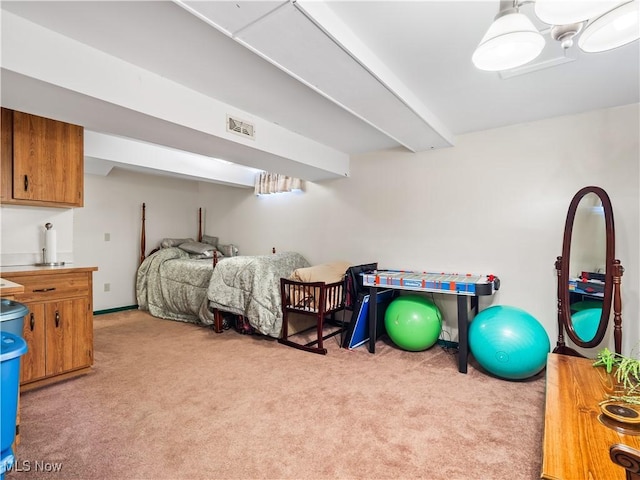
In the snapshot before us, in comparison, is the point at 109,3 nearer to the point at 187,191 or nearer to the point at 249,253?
the point at 249,253

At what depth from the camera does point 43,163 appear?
258 cm

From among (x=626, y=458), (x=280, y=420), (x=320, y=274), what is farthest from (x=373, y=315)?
(x=626, y=458)

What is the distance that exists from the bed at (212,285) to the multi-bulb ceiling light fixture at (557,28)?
2.91 meters

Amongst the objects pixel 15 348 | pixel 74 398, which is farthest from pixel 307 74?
pixel 74 398

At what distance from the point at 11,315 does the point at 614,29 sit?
9.23 feet

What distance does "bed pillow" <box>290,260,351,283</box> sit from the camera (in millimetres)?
3398

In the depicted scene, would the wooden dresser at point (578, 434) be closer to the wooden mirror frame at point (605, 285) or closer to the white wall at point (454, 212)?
the wooden mirror frame at point (605, 285)

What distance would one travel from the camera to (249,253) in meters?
5.42

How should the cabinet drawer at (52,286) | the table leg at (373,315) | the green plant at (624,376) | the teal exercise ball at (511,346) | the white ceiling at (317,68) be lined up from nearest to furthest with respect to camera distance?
the green plant at (624,376) < the white ceiling at (317,68) < the cabinet drawer at (52,286) < the teal exercise ball at (511,346) < the table leg at (373,315)

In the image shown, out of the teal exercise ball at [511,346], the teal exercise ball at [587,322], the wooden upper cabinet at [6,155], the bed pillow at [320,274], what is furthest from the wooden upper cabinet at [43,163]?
the teal exercise ball at [587,322]

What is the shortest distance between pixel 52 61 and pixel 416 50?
2076mm

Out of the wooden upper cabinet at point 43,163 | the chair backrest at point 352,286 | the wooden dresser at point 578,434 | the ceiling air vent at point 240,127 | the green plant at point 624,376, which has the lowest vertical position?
the wooden dresser at point 578,434

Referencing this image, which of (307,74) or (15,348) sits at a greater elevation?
(307,74)

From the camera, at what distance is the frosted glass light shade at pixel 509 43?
4.01 feet
